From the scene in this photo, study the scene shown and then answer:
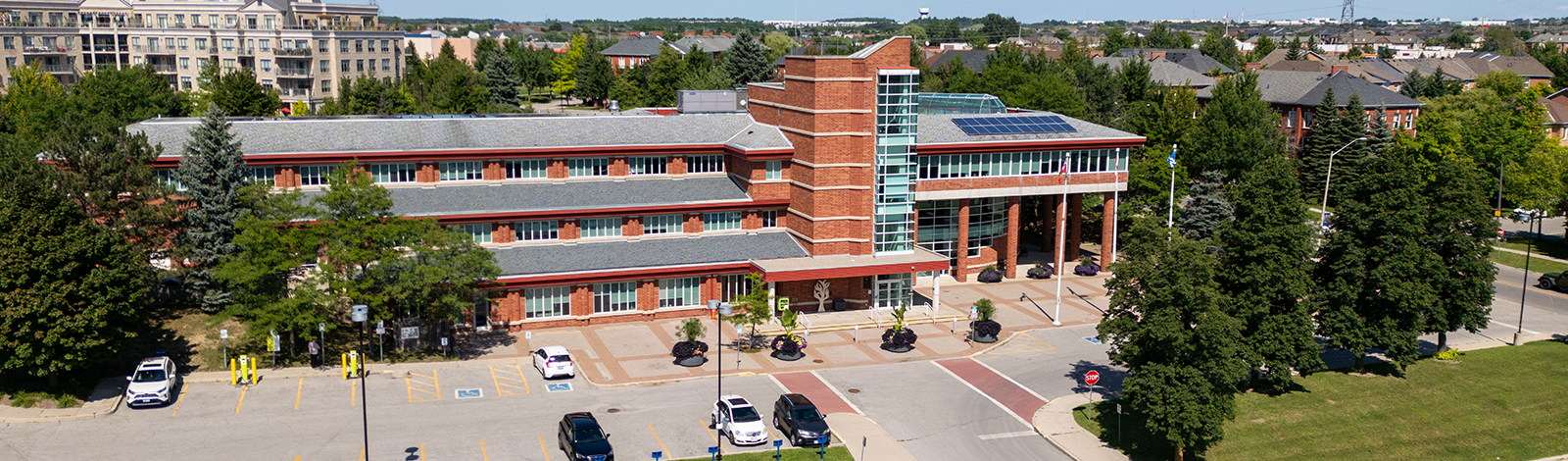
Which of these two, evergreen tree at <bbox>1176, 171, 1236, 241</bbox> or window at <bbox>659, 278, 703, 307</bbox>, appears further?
evergreen tree at <bbox>1176, 171, 1236, 241</bbox>

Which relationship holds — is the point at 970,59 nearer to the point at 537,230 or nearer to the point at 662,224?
the point at 662,224

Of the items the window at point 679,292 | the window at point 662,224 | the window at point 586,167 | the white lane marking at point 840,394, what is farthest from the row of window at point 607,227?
the white lane marking at point 840,394

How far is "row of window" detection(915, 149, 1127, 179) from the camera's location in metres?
66.6

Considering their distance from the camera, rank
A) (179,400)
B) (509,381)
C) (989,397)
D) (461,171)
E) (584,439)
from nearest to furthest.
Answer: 1. (584,439)
2. (179,400)
3. (989,397)
4. (509,381)
5. (461,171)

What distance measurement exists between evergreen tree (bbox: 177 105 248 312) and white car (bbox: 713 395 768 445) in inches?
1003

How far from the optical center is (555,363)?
160 ft

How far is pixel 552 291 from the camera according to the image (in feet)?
188

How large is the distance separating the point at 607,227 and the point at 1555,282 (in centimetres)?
5962

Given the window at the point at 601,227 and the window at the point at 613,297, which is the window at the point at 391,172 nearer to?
the window at the point at 601,227

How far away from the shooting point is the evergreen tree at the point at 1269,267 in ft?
151

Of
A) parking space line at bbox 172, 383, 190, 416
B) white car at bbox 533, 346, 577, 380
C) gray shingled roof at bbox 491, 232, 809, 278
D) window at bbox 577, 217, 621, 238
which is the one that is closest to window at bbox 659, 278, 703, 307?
gray shingled roof at bbox 491, 232, 809, 278

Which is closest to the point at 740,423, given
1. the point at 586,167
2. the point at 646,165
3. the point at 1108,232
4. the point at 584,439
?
the point at 584,439

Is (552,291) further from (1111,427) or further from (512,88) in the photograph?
(512,88)

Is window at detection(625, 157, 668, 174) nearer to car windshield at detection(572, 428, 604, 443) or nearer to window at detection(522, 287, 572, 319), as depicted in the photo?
window at detection(522, 287, 572, 319)
